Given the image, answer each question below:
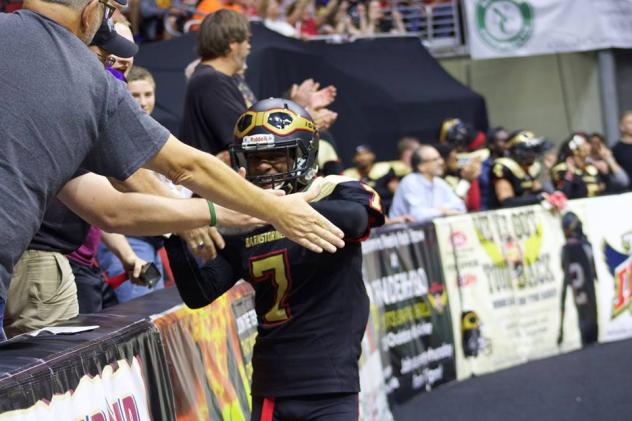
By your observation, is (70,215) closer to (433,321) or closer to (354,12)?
(433,321)

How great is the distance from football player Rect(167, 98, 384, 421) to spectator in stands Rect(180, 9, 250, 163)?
2.05 m

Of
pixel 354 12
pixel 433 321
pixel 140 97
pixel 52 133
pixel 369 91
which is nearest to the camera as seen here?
pixel 52 133

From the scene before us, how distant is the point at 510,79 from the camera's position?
22.5 metres

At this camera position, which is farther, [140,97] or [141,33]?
[141,33]

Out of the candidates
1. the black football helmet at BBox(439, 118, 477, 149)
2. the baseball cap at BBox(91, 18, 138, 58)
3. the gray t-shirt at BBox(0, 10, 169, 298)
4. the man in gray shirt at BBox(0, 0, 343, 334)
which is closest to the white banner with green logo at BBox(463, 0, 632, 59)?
the black football helmet at BBox(439, 118, 477, 149)

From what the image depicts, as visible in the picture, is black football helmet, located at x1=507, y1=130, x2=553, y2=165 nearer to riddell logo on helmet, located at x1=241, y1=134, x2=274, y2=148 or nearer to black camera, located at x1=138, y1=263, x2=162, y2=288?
black camera, located at x1=138, y1=263, x2=162, y2=288

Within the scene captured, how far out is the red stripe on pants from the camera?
4.61m

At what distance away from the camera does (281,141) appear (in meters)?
4.79

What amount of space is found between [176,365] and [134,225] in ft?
3.16

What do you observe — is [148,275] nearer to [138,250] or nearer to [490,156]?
[138,250]

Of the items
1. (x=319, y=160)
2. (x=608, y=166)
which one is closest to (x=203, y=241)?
(x=319, y=160)

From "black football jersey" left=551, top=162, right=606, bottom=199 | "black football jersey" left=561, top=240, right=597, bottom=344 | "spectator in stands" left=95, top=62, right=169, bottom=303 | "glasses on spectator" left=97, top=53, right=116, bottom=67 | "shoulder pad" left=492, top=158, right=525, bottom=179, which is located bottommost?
"black football jersey" left=561, top=240, right=597, bottom=344

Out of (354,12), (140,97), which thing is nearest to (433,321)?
(140,97)

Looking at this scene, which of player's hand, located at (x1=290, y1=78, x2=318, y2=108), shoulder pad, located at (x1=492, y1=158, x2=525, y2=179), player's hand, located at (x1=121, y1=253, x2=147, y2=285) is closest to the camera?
player's hand, located at (x1=121, y1=253, x2=147, y2=285)
